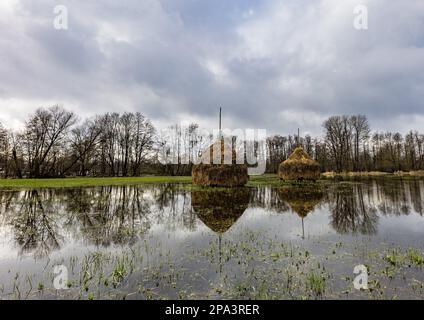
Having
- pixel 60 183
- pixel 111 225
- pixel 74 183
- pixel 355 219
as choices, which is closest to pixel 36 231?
pixel 111 225

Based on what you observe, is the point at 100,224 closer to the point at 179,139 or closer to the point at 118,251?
the point at 118,251

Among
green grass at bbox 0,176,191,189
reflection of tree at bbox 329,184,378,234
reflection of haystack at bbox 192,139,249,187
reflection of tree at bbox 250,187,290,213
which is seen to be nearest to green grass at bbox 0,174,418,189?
green grass at bbox 0,176,191,189

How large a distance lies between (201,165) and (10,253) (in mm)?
17859

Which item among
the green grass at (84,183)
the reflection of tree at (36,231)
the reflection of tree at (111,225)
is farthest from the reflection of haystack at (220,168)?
the reflection of tree at (36,231)

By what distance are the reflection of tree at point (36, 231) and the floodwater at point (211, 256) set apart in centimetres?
4

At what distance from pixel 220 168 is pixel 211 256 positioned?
1646cm

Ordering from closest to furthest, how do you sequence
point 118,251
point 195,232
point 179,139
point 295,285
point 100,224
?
point 295,285 < point 118,251 < point 195,232 < point 100,224 < point 179,139

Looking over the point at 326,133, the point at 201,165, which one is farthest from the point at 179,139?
the point at 201,165

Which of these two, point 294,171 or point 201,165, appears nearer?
point 201,165

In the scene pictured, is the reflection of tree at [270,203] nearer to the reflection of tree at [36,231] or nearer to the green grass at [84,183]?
the reflection of tree at [36,231]

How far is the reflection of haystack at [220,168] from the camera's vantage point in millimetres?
21688

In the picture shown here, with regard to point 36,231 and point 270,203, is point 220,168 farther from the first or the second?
point 36,231
